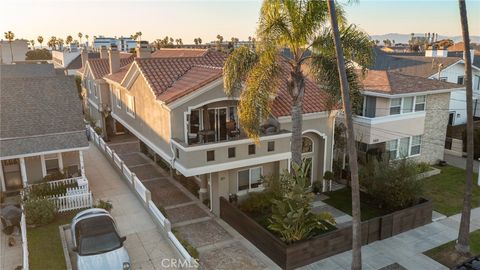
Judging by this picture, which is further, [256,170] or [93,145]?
[93,145]

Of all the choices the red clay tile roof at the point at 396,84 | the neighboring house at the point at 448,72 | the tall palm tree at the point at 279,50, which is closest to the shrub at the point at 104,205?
the tall palm tree at the point at 279,50

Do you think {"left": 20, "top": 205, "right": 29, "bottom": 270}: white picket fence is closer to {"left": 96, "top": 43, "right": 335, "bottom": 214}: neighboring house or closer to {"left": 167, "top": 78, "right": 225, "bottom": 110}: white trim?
{"left": 96, "top": 43, "right": 335, "bottom": 214}: neighboring house

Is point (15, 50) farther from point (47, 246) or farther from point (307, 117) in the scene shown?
point (307, 117)

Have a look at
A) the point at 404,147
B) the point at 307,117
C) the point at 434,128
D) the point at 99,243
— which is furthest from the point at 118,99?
the point at 434,128

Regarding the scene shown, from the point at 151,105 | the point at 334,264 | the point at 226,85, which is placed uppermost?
the point at 226,85

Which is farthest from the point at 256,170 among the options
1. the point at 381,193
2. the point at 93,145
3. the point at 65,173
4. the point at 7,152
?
the point at 93,145

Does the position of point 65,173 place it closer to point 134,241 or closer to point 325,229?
point 134,241
